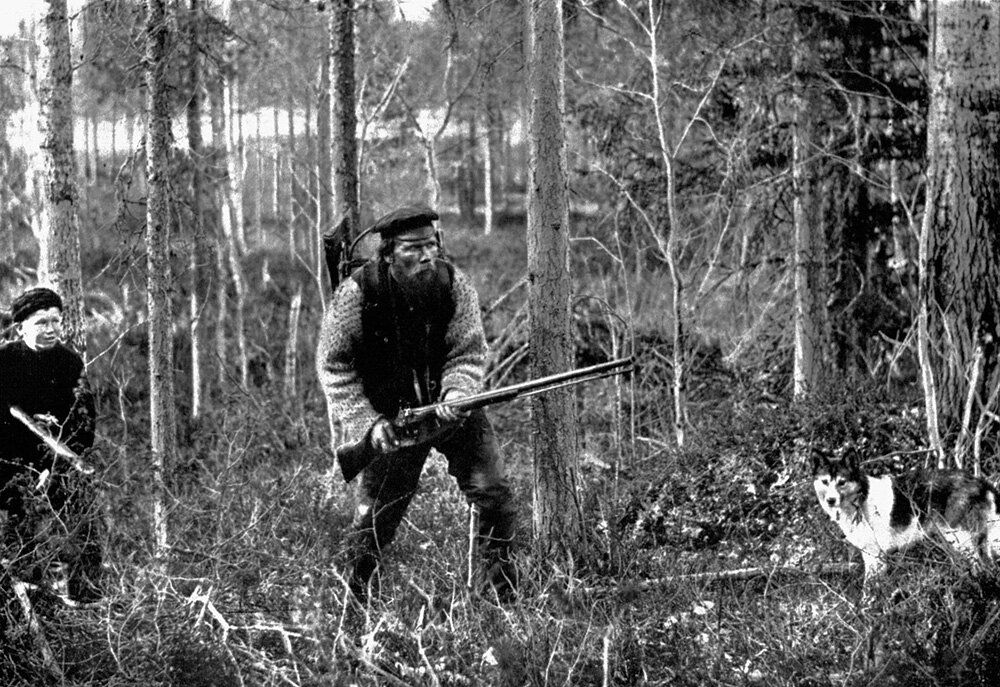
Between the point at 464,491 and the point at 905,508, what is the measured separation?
2.45 meters

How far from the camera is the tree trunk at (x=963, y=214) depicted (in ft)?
26.2

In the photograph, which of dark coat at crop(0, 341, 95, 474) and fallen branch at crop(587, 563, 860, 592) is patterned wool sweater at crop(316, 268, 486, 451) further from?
dark coat at crop(0, 341, 95, 474)

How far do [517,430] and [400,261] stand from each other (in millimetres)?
6134

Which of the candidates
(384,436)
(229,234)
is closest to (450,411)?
(384,436)

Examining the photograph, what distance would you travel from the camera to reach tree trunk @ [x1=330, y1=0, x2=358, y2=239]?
377 inches

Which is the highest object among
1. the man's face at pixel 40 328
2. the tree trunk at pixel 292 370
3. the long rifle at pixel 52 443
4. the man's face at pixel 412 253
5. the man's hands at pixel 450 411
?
the man's face at pixel 412 253

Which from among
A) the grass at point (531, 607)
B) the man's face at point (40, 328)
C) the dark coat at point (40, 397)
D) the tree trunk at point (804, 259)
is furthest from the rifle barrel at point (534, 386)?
the tree trunk at point (804, 259)

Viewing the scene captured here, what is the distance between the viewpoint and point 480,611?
5523 millimetres

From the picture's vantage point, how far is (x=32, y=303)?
6.60 meters

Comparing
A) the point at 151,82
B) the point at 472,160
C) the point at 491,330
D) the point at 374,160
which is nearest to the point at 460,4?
the point at 151,82

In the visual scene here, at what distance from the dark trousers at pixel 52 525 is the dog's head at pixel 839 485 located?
3988mm

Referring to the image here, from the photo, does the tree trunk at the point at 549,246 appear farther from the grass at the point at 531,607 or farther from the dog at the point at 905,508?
the dog at the point at 905,508

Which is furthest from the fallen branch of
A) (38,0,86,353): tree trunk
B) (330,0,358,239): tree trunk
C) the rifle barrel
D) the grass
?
(38,0,86,353): tree trunk

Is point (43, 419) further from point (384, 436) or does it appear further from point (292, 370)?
point (292, 370)
